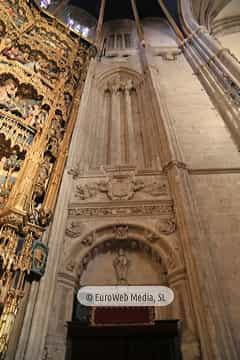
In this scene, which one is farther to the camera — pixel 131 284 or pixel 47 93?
pixel 47 93

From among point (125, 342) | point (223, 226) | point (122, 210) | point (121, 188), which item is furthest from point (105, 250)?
point (223, 226)

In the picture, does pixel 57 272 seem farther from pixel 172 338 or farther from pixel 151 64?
pixel 151 64

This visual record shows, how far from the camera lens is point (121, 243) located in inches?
190

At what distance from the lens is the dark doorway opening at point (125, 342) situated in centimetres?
349

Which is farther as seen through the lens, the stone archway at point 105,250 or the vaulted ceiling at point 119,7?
the vaulted ceiling at point 119,7

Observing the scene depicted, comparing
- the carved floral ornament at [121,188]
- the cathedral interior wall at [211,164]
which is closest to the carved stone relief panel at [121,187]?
the carved floral ornament at [121,188]

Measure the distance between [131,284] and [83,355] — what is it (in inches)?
48.9

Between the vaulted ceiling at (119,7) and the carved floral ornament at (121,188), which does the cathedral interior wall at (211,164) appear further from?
the vaulted ceiling at (119,7)

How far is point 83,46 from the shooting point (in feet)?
33.1

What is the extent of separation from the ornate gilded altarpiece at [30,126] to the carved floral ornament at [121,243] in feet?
2.53

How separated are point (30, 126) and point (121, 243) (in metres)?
2.95

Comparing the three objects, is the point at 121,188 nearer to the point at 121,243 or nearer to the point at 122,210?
the point at 122,210

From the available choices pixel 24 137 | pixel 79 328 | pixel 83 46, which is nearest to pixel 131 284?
pixel 79 328

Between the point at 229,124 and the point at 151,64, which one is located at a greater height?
the point at 151,64
